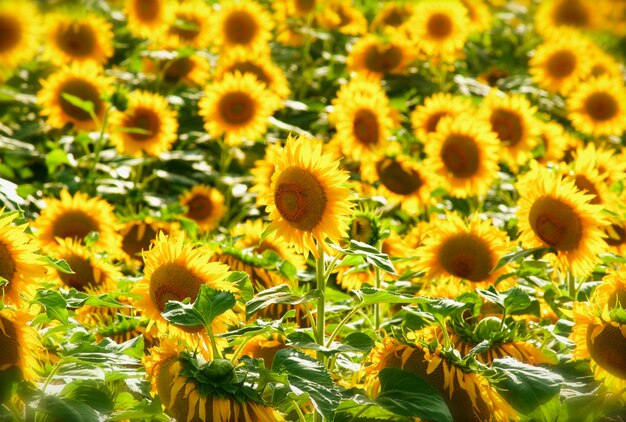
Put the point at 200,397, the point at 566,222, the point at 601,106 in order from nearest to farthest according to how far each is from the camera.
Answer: the point at 200,397
the point at 566,222
the point at 601,106

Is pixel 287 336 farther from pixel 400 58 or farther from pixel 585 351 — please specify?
pixel 400 58

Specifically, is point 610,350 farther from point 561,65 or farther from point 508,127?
point 561,65

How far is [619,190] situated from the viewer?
273 cm

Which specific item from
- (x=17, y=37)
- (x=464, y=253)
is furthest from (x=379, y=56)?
(x=464, y=253)

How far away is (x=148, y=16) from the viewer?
4.56m

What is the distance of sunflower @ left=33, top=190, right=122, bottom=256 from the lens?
2.87 meters

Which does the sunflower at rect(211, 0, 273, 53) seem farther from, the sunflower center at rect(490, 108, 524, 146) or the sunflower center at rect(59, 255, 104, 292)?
the sunflower center at rect(59, 255, 104, 292)

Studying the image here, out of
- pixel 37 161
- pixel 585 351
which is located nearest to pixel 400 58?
pixel 37 161

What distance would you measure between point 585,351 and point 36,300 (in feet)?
3.06

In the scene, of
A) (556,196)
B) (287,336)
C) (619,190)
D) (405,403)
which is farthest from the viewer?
(619,190)

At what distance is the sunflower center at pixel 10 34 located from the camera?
14.8ft

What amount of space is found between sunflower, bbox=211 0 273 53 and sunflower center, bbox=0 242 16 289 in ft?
9.04

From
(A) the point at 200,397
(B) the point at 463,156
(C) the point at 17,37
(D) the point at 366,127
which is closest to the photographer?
(A) the point at 200,397

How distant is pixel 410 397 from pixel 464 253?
0.95 metres
